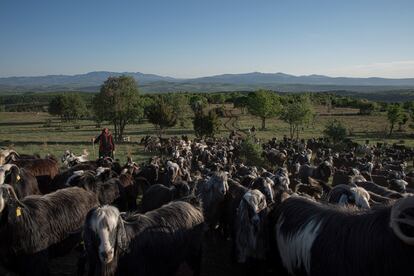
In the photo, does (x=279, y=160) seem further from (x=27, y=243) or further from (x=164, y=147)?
(x=27, y=243)

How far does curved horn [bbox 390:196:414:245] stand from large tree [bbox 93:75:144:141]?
128ft

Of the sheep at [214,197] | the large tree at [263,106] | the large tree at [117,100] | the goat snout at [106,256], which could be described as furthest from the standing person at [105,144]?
the large tree at [263,106]

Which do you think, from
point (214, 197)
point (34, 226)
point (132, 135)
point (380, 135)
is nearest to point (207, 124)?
point (132, 135)

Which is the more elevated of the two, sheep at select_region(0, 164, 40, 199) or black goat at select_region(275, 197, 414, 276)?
black goat at select_region(275, 197, 414, 276)

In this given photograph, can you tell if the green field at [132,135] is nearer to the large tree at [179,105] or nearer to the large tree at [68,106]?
the large tree at [179,105]

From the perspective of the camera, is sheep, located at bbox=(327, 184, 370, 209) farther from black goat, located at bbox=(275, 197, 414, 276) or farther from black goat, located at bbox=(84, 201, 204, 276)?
black goat, located at bbox=(84, 201, 204, 276)

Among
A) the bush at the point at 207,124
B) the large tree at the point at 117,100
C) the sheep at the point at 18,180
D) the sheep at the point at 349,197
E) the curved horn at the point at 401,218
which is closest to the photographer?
the curved horn at the point at 401,218

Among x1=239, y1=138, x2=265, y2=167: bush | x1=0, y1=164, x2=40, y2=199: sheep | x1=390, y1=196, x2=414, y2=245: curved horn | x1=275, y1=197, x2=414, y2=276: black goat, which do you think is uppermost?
x1=390, y1=196, x2=414, y2=245: curved horn

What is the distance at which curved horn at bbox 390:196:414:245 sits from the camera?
4.19 metres

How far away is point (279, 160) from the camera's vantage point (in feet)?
90.4

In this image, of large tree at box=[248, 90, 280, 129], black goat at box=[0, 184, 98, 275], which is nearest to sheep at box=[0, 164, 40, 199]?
Result: black goat at box=[0, 184, 98, 275]

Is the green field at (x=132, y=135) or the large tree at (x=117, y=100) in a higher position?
the large tree at (x=117, y=100)

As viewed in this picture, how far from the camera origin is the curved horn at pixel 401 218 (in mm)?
4188

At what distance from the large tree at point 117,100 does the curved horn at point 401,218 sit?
3894 centimetres
